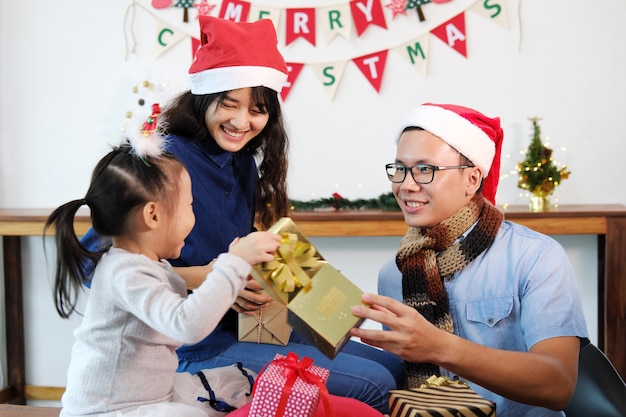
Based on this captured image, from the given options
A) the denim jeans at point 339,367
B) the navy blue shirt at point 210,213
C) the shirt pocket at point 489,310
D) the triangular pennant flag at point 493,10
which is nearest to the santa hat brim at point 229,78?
the navy blue shirt at point 210,213

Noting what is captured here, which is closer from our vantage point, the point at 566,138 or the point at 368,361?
the point at 368,361

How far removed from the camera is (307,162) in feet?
12.7

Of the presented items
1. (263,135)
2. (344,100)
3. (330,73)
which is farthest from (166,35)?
(263,135)

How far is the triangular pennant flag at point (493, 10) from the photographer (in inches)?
144

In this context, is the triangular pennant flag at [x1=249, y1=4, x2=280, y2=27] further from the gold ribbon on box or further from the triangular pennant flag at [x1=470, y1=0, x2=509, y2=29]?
the gold ribbon on box

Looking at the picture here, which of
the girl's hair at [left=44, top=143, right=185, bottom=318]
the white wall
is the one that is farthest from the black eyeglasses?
the white wall

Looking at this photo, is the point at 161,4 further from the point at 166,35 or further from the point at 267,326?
the point at 267,326

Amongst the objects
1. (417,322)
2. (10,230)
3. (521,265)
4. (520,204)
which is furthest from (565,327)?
(10,230)

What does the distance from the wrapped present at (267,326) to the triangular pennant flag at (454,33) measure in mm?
2208

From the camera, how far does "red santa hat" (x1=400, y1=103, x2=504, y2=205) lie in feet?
6.12

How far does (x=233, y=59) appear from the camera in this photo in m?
2.08

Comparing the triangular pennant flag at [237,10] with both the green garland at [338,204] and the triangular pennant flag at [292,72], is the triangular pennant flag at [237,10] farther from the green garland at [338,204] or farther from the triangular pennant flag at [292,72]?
the green garland at [338,204]

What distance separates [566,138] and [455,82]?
62 centimetres

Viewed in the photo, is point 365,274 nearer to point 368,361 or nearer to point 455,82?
point 455,82
